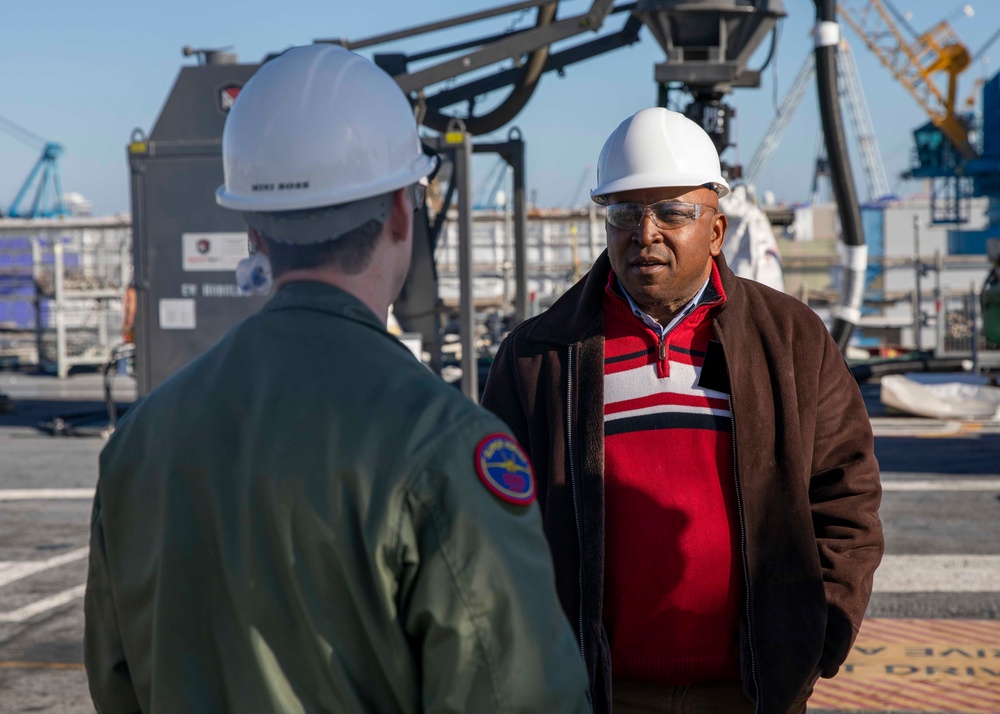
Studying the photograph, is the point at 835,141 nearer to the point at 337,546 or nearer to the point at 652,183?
the point at 652,183

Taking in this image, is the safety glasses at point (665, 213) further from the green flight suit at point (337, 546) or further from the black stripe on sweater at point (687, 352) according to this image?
the green flight suit at point (337, 546)

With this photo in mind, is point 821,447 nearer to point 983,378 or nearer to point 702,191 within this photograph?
point 702,191

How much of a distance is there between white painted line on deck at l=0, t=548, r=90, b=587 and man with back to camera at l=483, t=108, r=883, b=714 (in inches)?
204

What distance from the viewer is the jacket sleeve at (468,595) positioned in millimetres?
1349

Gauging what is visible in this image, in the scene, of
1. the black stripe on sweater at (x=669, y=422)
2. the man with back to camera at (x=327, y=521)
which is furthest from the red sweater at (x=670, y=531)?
the man with back to camera at (x=327, y=521)

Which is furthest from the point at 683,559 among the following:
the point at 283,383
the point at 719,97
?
the point at 719,97

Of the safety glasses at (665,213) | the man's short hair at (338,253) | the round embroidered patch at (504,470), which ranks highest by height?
the safety glasses at (665,213)

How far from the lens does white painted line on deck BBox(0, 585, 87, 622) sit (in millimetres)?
5930

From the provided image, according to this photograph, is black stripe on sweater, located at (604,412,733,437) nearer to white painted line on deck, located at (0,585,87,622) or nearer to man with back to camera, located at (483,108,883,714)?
man with back to camera, located at (483,108,883,714)

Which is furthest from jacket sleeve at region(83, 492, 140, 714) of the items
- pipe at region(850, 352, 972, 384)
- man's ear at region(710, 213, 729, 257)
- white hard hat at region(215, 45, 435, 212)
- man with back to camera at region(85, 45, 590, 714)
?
pipe at region(850, 352, 972, 384)

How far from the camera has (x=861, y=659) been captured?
498 centimetres

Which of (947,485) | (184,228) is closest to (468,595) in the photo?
(184,228)

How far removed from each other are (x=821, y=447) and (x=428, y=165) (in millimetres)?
1366

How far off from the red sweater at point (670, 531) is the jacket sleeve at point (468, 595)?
116 centimetres
